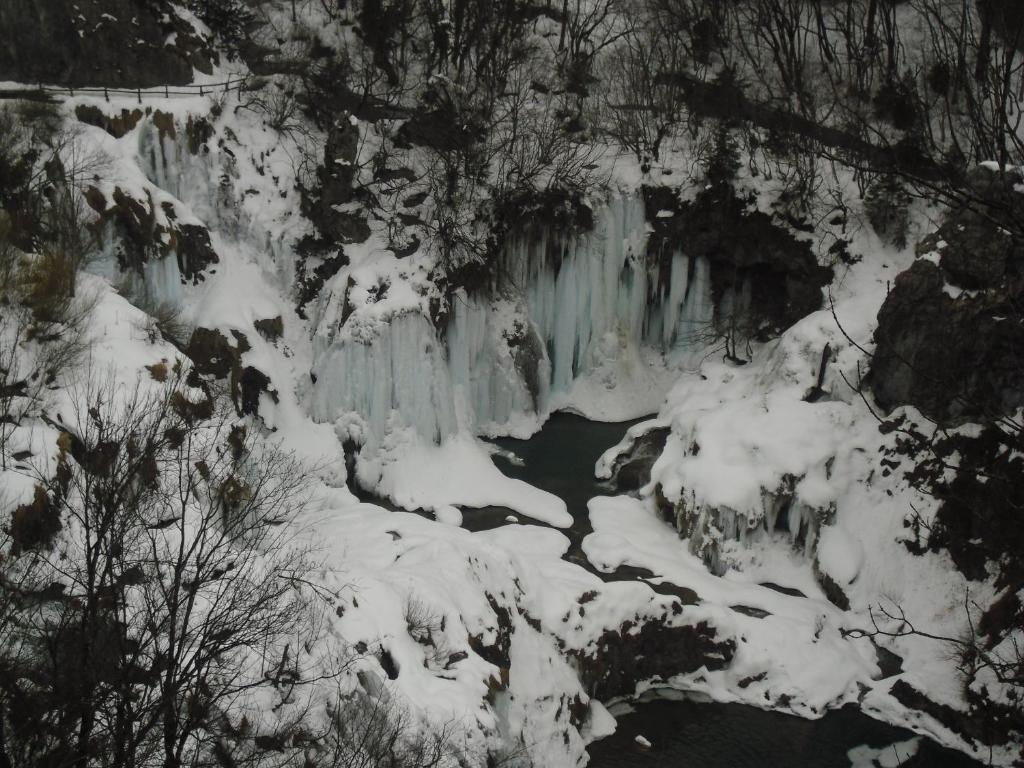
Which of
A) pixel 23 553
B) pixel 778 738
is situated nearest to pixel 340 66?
pixel 23 553

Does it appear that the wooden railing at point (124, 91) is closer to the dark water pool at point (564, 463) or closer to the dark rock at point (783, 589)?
the dark water pool at point (564, 463)

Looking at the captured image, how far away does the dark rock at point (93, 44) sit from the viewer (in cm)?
2127

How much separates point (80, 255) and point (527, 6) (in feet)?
67.7

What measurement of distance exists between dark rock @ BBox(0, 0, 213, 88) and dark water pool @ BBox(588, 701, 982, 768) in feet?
68.8

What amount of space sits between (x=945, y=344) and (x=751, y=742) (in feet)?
30.0

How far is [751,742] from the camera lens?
13977 mm

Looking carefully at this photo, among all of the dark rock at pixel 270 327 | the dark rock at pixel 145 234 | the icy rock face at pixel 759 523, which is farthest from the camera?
the dark rock at pixel 270 327

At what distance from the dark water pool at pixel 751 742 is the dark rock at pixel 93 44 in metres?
21.0

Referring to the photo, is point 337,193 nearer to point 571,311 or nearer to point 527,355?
point 527,355

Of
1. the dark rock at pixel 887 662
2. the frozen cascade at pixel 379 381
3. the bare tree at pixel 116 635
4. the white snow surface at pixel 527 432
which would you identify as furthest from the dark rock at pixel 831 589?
the bare tree at pixel 116 635

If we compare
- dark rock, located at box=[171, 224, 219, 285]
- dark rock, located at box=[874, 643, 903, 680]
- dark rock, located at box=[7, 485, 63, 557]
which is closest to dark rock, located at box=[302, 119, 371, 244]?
dark rock, located at box=[171, 224, 219, 285]

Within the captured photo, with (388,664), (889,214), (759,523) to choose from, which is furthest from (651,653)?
(889,214)

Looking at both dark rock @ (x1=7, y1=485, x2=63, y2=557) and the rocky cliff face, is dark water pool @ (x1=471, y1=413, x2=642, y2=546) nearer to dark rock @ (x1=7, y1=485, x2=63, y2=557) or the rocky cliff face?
the rocky cliff face

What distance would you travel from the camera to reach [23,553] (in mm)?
9859
